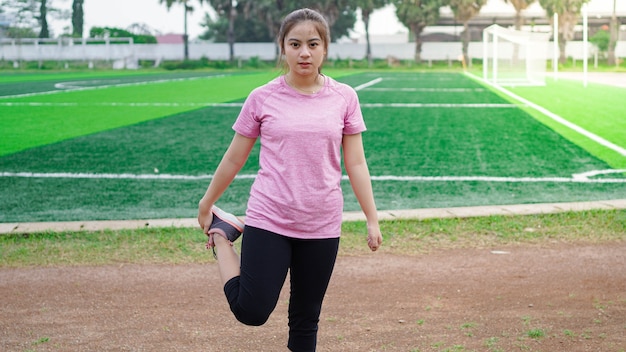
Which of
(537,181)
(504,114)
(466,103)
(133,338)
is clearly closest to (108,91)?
(466,103)

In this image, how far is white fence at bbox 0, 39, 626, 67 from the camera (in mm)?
73188

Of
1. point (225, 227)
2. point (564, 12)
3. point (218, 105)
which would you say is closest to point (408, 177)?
point (225, 227)

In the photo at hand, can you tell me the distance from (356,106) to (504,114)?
52.8 ft

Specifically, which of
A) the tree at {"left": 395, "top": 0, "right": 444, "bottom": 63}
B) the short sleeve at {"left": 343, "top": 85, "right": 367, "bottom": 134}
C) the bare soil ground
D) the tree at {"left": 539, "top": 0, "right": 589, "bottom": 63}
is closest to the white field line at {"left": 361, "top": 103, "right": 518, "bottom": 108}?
the bare soil ground

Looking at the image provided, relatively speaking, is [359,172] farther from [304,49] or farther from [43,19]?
[43,19]

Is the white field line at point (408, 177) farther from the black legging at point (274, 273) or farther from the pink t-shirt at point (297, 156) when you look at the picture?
the pink t-shirt at point (297, 156)

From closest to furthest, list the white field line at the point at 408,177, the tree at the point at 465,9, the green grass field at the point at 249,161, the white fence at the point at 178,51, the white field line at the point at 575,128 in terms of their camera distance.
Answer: the green grass field at the point at 249,161 < the white field line at the point at 408,177 < the white field line at the point at 575,128 < the white fence at the point at 178,51 < the tree at the point at 465,9

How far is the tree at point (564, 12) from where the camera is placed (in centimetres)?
7206

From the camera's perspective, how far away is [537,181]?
34.4 feet

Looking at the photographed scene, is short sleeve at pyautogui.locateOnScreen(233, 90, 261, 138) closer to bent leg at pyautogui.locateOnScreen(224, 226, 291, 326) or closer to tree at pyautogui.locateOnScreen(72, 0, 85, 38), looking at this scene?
bent leg at pyautogui.locateOnScreen(224, 226, 291, 326)

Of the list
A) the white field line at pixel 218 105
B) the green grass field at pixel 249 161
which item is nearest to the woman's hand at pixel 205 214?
the green grass field at pixel 249 161

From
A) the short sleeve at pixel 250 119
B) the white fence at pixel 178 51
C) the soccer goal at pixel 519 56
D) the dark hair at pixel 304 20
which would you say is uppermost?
the white fence at pixel 178 51

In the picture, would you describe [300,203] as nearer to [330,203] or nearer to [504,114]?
[330,203]

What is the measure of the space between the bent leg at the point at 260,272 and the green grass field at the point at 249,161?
4691mm
